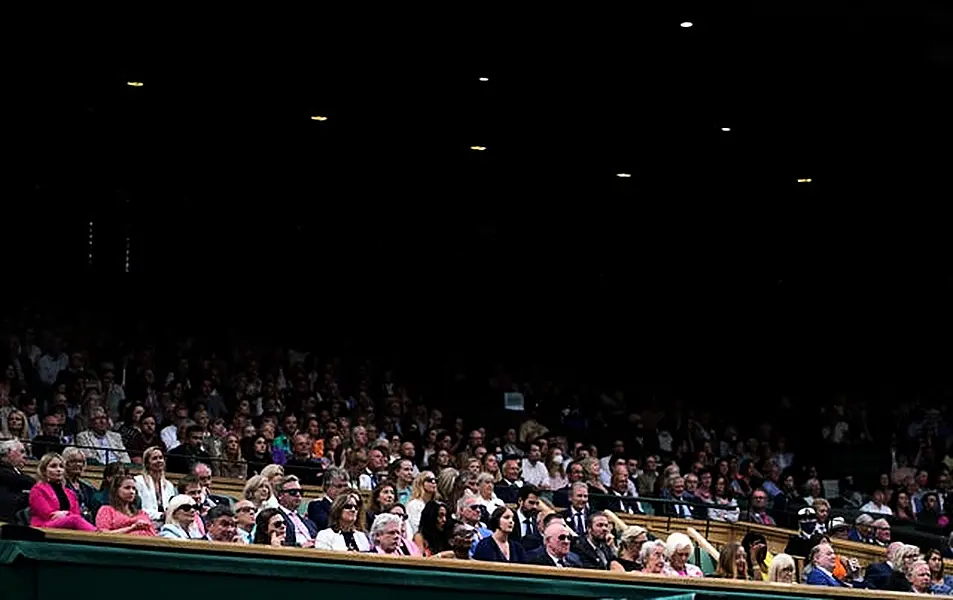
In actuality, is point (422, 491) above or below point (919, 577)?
above

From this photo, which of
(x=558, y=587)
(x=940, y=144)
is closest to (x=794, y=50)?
(x=940, y=144)

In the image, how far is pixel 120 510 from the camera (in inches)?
454

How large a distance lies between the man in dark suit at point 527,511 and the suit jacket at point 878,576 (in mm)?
2466

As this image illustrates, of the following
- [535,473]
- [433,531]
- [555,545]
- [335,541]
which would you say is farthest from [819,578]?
[535,473]

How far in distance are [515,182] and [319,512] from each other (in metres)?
16.7

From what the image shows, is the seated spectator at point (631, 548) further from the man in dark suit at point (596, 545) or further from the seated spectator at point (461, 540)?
the seated spectator at point (461, 540)

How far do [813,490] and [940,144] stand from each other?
585 centimetres

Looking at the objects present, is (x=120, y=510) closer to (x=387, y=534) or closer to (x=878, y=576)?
(x=387, y=534)

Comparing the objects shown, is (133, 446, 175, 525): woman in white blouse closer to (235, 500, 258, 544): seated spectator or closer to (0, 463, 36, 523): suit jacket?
(0, 463, 36, 523): suit jacket

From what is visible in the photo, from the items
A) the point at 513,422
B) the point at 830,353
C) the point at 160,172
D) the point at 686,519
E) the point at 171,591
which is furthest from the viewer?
the point at 830,353

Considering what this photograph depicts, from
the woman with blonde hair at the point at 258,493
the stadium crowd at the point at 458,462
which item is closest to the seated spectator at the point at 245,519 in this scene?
the stadium crowd at the point at 458,462

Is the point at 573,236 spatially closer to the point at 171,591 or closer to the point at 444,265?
the point at 444,265

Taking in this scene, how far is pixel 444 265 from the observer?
31250 millimetres

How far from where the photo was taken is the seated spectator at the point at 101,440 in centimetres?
1681
